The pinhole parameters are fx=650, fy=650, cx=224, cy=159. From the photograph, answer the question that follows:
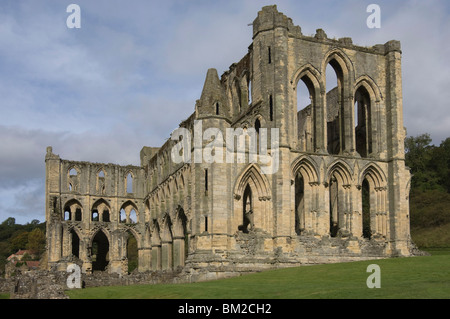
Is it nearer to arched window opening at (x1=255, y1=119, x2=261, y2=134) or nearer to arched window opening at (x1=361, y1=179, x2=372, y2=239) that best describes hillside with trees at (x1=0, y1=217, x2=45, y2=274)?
arched window opening at (x1=361, y1=179, x2=372, y2=239)

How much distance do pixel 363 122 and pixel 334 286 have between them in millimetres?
22241

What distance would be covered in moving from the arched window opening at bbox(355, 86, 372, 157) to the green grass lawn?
10.6m

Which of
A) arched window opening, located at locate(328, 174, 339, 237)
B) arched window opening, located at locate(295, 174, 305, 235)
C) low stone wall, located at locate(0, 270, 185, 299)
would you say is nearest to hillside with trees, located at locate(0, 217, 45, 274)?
low stone wall, located at locate(0, 270, 185, 299)

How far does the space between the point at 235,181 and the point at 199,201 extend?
2.15 metres

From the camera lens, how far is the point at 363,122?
4028 cm

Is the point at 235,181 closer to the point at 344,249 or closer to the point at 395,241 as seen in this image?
the point at 344,249

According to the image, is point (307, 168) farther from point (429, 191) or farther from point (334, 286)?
point (429, 191)

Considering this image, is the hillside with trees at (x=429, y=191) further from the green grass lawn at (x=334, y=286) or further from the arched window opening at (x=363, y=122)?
the green grass lawn at (x=334, y=286)

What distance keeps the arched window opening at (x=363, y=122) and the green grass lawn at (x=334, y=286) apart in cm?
1062

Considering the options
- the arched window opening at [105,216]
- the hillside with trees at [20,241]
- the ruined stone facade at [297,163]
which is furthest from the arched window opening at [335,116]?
the hillside with trees at [20,241]

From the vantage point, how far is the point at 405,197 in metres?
36.3

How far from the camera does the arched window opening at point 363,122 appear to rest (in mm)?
37750

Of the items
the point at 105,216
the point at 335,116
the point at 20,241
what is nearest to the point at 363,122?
the point at 335,116
